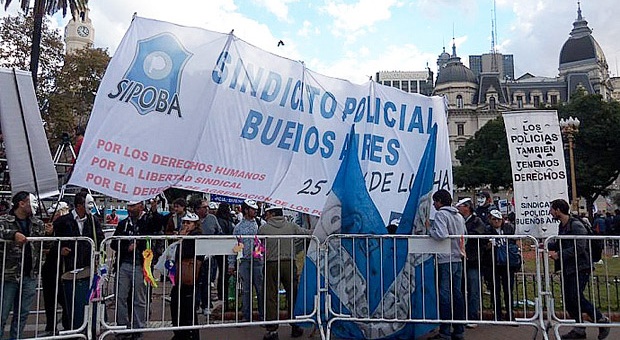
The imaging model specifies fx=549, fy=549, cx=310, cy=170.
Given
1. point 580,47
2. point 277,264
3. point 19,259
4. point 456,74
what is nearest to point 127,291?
point 19,259

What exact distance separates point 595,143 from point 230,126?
39.9 meters

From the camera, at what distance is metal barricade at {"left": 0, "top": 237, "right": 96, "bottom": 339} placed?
6082 mm

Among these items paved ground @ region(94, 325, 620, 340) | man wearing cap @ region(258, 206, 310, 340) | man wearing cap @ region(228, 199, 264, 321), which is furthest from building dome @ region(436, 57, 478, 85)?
man wearing cap @ region(258, 206, 310, 340)

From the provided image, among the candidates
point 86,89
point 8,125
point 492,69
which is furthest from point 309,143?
point 492,69

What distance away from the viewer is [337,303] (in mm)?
6965

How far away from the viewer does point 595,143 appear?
40000 millimetres

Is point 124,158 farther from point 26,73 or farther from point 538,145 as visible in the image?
point 538,145

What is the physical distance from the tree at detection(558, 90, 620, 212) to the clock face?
333 ft

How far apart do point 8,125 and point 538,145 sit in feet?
26.0

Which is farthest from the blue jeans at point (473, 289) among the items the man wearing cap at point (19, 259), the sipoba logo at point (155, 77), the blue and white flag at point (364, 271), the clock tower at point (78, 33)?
the clock tower at point (78, 33)

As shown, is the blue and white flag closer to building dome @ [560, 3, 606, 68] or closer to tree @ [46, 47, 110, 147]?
tree @ [46, 47, 110, 147]

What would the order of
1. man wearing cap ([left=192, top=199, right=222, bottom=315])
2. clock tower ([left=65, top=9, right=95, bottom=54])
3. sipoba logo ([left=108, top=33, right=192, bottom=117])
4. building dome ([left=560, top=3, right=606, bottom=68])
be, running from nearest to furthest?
sipoba logo ([left=108, top=33, right=192, bottom=117]), man wearing cap ([left=192, top=199, right=222, bottom=315]), building dome ([left=560, top=3, right=606, bottom=68]), clock tower ([left=65, top=9, right=95, bottom=54])

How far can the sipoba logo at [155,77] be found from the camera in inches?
237

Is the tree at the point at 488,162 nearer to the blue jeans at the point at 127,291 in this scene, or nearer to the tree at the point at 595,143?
the tree at the point at 595,143
